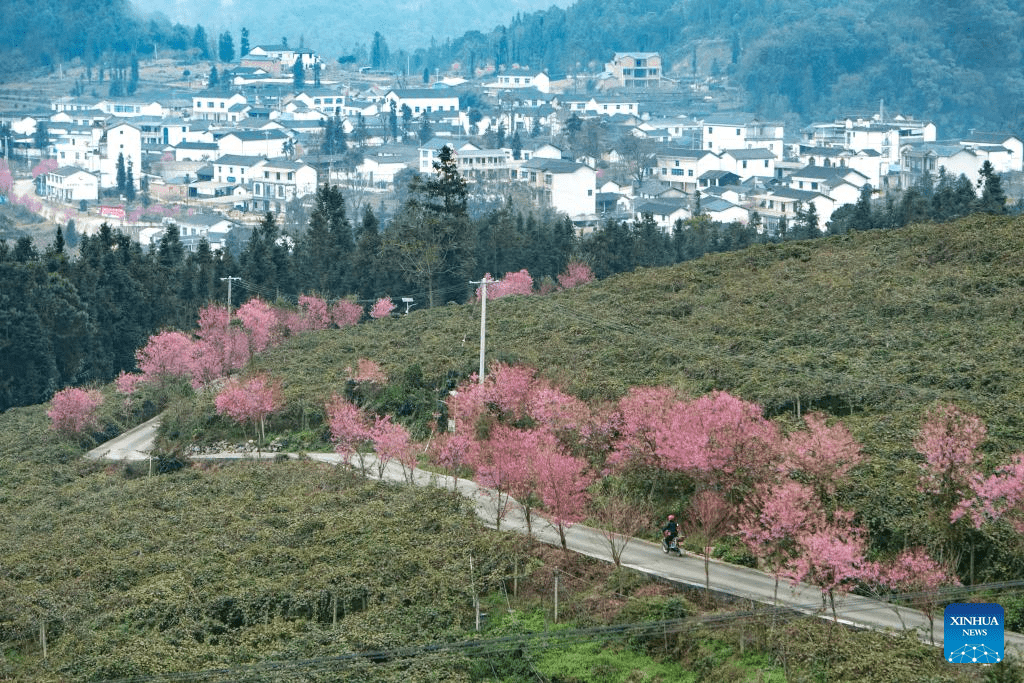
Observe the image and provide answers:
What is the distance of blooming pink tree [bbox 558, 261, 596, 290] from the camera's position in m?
45.6

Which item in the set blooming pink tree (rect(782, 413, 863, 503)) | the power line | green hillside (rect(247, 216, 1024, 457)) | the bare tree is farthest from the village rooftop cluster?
the power line

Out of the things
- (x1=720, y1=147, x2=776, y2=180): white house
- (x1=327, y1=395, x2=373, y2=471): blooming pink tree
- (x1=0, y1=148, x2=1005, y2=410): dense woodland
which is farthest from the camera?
(x1=720, y1=147, x2=776, y2=180): white house

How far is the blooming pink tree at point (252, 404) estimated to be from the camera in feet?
97.7

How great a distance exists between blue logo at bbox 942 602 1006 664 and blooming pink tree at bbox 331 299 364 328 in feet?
95.5

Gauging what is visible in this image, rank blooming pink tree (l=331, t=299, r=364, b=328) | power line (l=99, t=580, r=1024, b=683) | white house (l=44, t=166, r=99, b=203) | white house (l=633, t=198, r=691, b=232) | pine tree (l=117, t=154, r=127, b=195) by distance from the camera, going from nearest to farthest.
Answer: power line (l=99, t=580, r=1024, b=683), blooming pink tree (l=331, t=299, r=364, b=328), white house (l=633, t=198, r=691, b=232), white house (l=44, t=166, r=99, b=203), pine tree (l=117, t=154, r=127, b=195)

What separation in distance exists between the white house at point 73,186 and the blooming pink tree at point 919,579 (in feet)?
256

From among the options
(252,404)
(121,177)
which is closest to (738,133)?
(121,177)

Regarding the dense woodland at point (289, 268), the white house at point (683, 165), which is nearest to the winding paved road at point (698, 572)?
the dense woodland at point (289, 268)

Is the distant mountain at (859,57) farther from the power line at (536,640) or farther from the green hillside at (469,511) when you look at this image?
the power line at (536,640)

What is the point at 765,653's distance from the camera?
17.1 meters

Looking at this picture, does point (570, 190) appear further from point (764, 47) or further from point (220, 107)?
point (764, 47)

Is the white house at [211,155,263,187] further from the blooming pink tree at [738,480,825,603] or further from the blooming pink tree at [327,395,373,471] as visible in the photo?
the blooming pink tree at [738,480,825,603]

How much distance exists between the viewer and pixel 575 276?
4603cm

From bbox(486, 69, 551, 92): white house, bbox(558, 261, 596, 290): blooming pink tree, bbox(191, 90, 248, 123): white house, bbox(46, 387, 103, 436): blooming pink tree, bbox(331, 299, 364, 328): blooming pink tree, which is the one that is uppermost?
bbox(486, 69, 551, 92): white house
